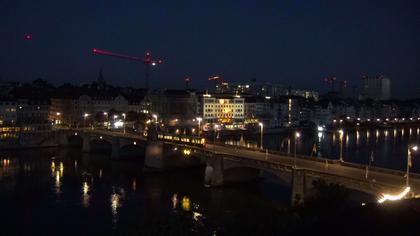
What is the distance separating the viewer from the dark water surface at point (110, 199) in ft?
120

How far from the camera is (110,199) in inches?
1800

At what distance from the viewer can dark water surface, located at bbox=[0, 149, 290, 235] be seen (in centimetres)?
3653

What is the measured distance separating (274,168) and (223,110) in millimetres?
107316

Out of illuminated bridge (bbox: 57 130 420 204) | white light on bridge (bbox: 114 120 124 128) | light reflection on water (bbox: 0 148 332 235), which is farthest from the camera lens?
white light on bridge (bbox: 114 120 124 128)

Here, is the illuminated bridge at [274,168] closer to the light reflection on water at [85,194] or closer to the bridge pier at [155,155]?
the bridge pier at [155,155]

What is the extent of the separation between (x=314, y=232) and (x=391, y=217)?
5.95 ft

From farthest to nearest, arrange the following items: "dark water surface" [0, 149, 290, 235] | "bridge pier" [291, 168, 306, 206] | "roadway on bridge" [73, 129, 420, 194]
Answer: "bridge pier" [291, 168, 306, 206]
"dark water surface" [0, 149, 290, 235]
"roadway on bridge" [73, 129, 420, 194]

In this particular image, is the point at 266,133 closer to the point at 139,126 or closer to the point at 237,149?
the point at 139,126

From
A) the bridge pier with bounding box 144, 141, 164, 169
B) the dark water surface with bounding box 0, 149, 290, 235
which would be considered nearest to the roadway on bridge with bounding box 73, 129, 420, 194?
the dark water surface with bounding box 0, 149, 290, 235

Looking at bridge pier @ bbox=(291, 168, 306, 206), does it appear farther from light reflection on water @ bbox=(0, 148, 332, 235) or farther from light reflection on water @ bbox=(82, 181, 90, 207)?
light reflection on water @ bbox=(82, 181, 90, 207)

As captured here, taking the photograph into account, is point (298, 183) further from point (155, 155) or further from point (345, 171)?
point (155, 155)

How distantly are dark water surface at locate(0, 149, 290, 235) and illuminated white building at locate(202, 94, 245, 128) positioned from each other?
81.1 metres

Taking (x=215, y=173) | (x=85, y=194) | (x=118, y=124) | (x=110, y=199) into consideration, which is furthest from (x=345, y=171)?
(x=118, y=124)

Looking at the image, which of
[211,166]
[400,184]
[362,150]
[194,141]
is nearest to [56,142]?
[194,141]
